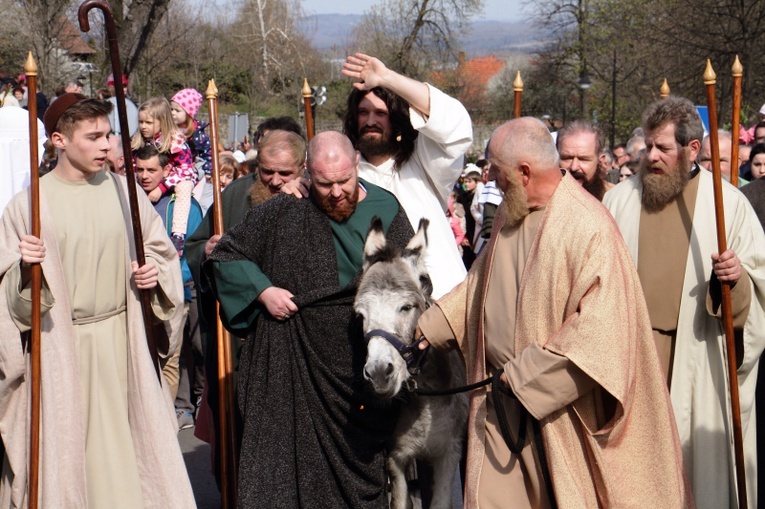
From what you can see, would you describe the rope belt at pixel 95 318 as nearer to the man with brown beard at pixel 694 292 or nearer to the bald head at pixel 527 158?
the bald head at pixel 527 158

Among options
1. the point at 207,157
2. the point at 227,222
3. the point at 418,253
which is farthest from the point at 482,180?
the point at 418,253

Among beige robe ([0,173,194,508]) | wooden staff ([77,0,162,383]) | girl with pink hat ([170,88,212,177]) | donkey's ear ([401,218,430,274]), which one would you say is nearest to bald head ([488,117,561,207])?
donkey's ear ([401,218,430,274])

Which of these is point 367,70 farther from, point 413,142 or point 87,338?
point 87,338

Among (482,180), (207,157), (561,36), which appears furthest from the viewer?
(561,36)

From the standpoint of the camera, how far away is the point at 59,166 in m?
5.38

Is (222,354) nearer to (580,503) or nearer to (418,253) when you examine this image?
(418,253)

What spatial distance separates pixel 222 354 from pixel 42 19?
60.7 feet

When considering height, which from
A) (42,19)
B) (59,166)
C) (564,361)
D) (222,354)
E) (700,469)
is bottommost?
(700,469)

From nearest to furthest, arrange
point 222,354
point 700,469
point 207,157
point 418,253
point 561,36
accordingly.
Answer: point 418,253 < point 700,469 < point 222,354 < point 207,157 < point 561,36

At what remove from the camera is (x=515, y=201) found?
4.50 meters

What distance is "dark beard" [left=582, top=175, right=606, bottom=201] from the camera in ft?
21.8

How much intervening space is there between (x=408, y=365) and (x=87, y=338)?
1.65 metres

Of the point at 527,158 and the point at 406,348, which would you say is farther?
the point at 406,348

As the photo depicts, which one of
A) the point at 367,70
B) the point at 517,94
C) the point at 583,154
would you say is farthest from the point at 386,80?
the point at 583,154
